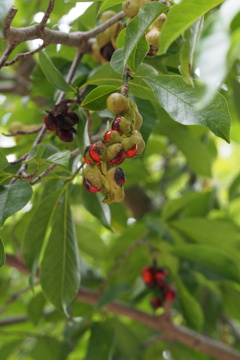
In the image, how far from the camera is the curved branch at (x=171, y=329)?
1.67 meters

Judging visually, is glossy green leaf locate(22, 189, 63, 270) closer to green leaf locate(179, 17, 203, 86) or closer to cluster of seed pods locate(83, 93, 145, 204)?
cluster of seed pods locate(83, 93, 145, 204)

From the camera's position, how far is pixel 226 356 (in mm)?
1674

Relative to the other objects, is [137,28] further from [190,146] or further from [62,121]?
[190,146]

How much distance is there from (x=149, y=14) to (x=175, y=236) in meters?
1.17

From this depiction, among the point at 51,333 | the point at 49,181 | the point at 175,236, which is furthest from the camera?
the point at 51,333

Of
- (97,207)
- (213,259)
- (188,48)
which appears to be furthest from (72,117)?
(213,259)

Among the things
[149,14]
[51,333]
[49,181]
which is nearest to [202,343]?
[51,333]

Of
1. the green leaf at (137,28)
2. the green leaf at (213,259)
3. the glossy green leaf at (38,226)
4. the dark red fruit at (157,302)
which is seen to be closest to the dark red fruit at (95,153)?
the green leaf at (137,28)

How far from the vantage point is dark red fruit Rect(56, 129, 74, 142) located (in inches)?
38.8

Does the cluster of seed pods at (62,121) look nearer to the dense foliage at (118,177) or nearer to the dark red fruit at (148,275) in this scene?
the dense foliage at (118,177)

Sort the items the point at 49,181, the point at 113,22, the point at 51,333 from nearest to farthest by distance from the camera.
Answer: the point at 113,22 < the point at 49,181 < the point at 51,333

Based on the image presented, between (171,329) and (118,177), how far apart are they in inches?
43.4

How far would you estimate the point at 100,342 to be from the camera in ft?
5.32

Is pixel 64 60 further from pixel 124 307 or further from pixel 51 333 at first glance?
pixel 51 333
